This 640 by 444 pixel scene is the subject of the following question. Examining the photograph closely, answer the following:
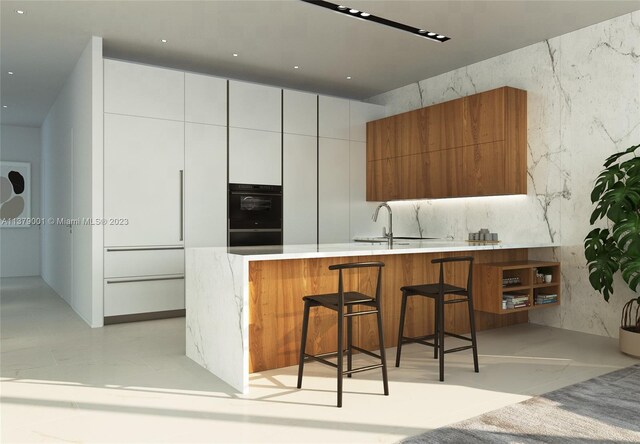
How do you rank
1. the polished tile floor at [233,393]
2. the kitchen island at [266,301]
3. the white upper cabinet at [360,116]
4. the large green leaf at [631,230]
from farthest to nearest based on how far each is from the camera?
the white upper cabinet at [360,116]
the large green leaf at [631,230]
the kitchen island at [266,301]
the polished tile floor at [233,393]

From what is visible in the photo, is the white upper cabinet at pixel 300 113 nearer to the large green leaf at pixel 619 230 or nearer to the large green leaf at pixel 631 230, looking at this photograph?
the large green leaf at pixel 619 230

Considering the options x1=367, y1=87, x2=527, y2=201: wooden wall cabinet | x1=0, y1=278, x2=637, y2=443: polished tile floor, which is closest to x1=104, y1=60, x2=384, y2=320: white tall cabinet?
x1=367, y1=87, x2=527, y2=201: wooden wall cabinet

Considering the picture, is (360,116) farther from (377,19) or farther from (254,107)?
(377,19)

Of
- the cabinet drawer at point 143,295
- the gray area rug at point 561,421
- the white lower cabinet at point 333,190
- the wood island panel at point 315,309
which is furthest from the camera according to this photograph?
the white lower cabinet at point 333,190

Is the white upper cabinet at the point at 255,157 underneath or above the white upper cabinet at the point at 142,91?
underneath

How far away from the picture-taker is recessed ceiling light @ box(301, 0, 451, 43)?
429 centimetres

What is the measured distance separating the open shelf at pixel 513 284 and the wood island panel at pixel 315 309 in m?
0.10

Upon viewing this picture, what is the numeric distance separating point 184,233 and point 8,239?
606 cm

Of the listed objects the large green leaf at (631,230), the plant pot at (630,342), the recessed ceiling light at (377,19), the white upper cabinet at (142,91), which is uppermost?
the recessed ceiling light at (377,19)

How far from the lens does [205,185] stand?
18.8 feet

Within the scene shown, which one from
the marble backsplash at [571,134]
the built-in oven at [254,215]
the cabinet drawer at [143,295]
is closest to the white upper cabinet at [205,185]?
the built-in oven at [254,215]

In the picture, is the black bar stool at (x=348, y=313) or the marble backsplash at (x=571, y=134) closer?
the black bar stool at (x=348, y=313)

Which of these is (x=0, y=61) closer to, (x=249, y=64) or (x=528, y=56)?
(x=249, y=64)

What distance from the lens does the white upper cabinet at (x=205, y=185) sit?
5629 millimetres
